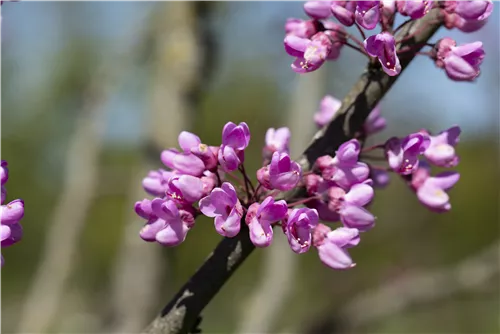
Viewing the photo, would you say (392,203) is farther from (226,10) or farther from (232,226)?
(232,226)

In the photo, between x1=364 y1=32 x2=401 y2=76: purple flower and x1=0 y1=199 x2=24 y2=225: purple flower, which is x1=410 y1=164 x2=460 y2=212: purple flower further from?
x1=0 y1=199 x2=24 y2=225: purple flower

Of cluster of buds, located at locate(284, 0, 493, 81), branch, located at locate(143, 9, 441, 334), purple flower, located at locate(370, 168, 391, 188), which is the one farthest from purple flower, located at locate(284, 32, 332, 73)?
purple flower, located at locate(370, 168, 391, 188)

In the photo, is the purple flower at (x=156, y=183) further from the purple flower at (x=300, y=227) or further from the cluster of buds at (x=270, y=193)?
the purple flower at (x=300, y=227)

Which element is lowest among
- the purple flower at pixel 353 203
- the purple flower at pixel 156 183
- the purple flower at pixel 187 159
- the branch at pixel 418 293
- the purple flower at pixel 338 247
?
the branch at pixel 418 293

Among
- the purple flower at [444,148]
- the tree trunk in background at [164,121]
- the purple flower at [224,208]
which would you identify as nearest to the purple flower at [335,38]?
the purple flower at [444,148]

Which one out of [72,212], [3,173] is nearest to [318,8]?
[3,173]
